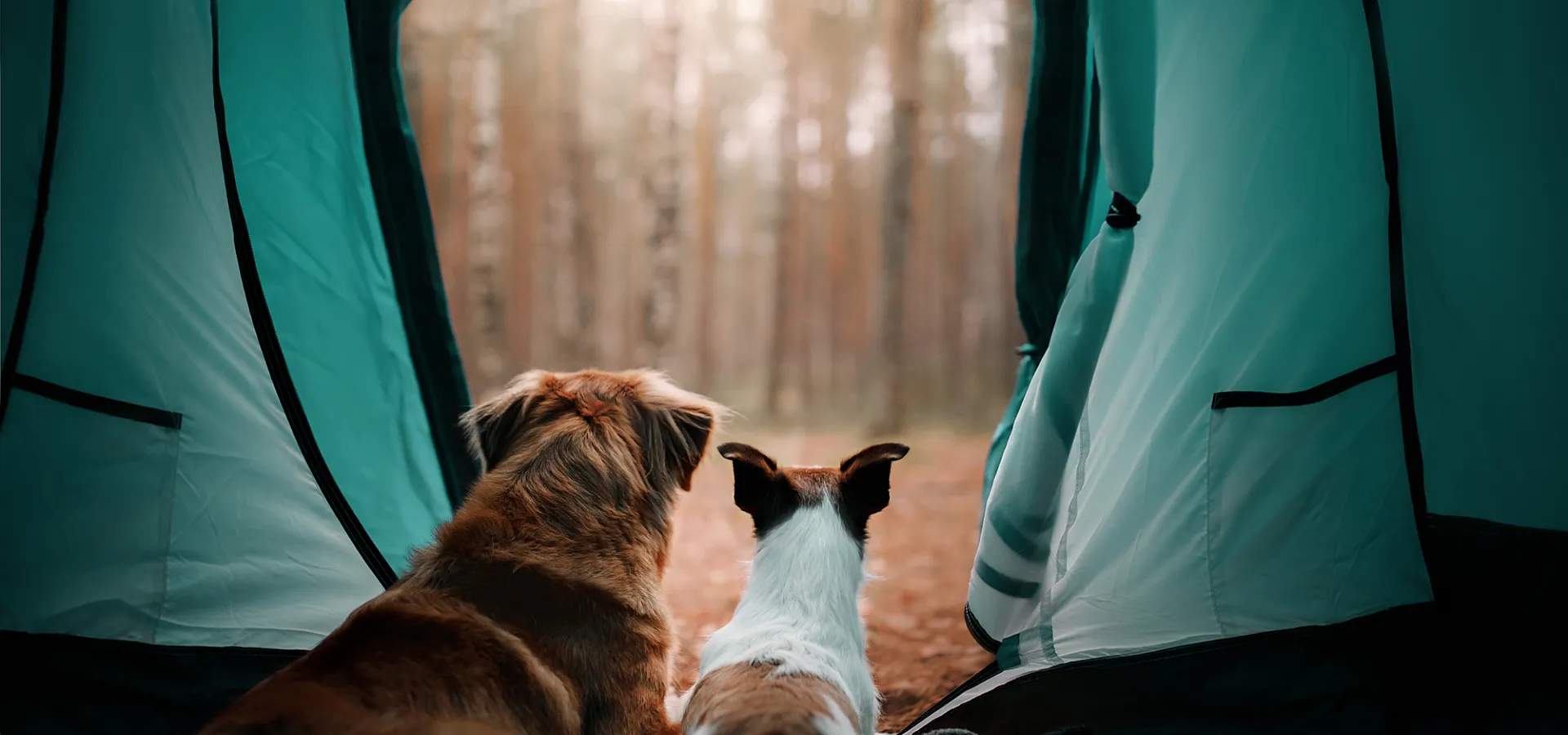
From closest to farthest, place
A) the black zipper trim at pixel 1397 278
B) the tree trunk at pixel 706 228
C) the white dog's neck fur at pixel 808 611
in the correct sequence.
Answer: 1. the white dog's neck fur at pixel 808 611
2. the black zipper trim at pixel 1397 278
3. the tree trunk at pixel 706 228

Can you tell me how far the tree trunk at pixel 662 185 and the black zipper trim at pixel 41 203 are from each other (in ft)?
14.2

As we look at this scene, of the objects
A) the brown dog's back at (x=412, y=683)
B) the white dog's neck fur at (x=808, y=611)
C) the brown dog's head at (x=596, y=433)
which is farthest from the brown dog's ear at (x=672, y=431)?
the brown dog's back at (x=412, y=683)

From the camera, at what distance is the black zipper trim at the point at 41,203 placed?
1760 millimetres

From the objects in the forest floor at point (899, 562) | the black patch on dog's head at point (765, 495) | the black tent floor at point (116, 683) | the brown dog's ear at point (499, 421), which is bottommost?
the forest floor at point (899, 562)

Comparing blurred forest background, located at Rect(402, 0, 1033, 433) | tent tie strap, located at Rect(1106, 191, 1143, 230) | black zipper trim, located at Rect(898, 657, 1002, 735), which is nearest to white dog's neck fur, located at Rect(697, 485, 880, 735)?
black zipper trim, located at Rect(898, 657, 1002, 735)

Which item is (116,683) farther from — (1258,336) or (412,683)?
(1258,336)

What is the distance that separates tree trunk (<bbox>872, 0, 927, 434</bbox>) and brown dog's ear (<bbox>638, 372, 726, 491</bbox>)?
430 cm

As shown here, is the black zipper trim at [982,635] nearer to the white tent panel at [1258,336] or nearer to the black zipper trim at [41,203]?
the white tent panel at [1258,336]

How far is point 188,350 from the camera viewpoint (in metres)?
1.89

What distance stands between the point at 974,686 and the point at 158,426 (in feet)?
5.81

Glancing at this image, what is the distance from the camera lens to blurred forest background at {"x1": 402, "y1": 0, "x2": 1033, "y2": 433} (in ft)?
19.4

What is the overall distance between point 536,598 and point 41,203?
1.27 metres

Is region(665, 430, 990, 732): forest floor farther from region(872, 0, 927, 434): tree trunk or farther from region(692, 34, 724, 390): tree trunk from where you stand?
region(692, 34, 724, 390): tree trunk

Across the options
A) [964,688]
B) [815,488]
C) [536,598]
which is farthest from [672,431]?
[964,688]
